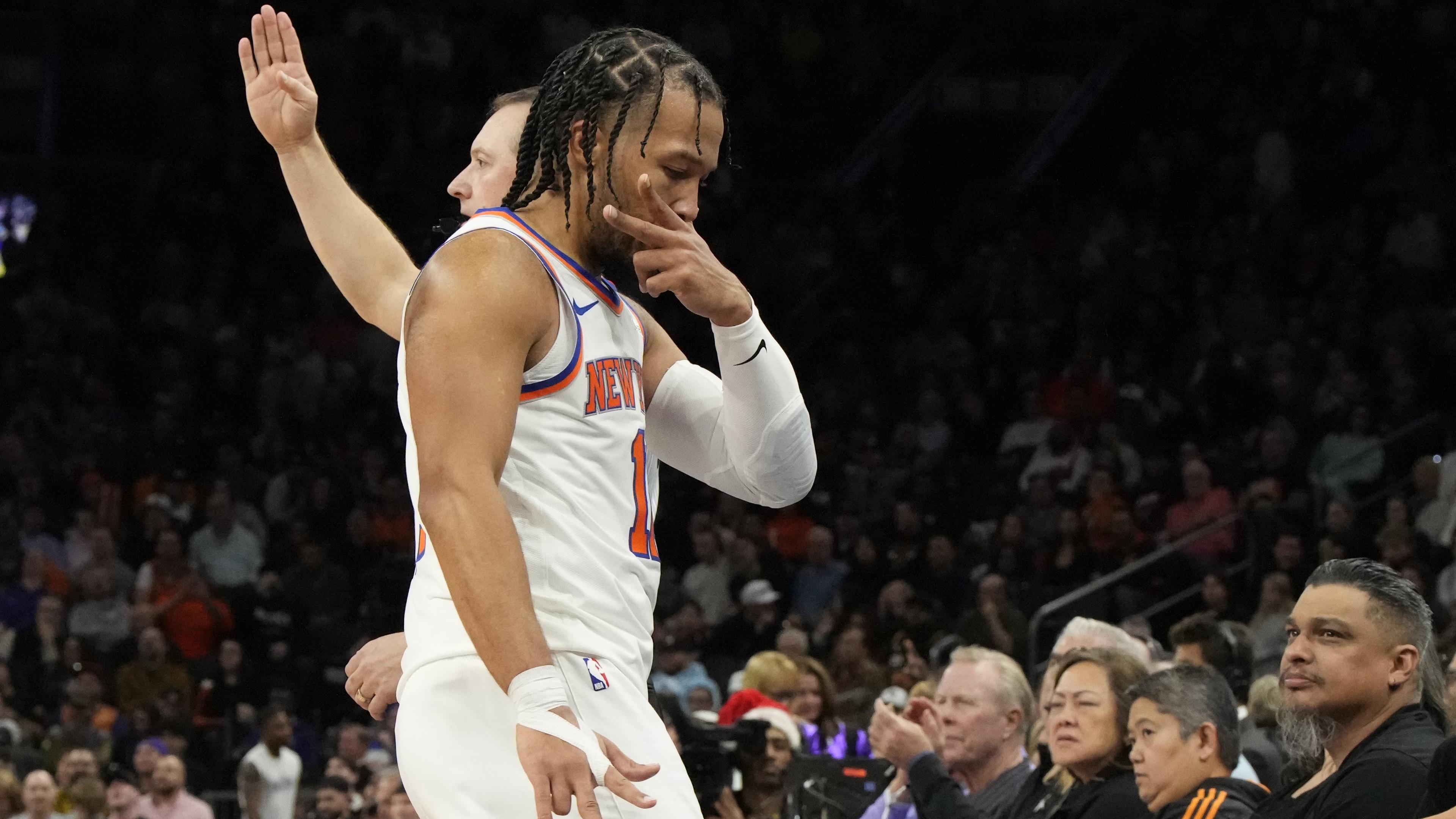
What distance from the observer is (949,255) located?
1630cm

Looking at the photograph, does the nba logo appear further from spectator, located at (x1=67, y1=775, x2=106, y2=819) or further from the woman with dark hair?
spectator, located at (x1=67, y1=775, x2=106, y2=819)

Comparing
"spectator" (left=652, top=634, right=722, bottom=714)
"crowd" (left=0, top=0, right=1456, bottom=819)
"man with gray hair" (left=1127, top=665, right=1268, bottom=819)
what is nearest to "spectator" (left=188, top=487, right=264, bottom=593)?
"crowd" (left=0, top=0, right=1456, bottom=819)

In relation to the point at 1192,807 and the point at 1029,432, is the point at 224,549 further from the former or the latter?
the point at 1192,807

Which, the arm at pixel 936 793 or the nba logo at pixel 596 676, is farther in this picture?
the arm at pixel 936 793

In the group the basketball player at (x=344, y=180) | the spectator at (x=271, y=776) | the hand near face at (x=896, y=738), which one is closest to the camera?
the basketball player at (x=344, y=180)

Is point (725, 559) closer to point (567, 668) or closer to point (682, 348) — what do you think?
point (682, 348)

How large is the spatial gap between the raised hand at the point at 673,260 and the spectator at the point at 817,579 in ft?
32.2

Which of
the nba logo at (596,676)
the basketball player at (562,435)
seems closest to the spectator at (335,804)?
the basketball player at (562,435)

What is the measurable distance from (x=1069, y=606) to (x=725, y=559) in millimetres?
2537

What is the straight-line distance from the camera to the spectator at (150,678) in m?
11.3

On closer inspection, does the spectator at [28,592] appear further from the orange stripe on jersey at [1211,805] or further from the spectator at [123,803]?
the orange stripe on jersey at [1211,805]

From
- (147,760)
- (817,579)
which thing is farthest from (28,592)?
(817,579)

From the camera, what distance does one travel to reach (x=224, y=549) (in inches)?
511

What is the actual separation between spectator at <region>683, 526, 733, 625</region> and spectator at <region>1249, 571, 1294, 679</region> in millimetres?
3761
